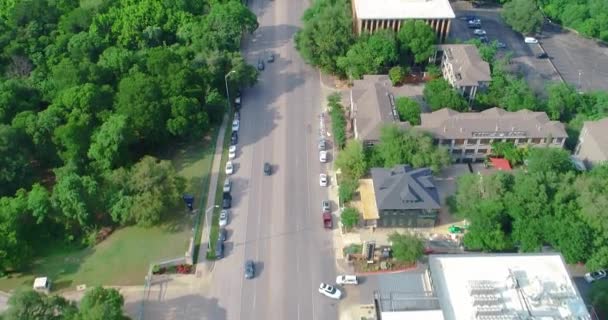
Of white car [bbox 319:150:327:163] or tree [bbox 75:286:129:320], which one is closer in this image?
tree [bbox 75:286:129:320]

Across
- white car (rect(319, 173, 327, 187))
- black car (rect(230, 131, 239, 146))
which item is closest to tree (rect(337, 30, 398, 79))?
black car (rect(230, 131, 239, 146))

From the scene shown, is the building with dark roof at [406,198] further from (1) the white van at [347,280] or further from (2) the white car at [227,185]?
(2) the white car at [227,185]

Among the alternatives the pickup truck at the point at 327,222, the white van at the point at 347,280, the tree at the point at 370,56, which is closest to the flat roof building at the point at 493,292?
the white van at the point at 347,280

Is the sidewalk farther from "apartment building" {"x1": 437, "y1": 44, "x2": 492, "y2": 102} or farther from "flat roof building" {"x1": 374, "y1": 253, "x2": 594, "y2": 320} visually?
"apartment building" {"x1": 437, "y1": 44, "x2": 492, "y2": 102}

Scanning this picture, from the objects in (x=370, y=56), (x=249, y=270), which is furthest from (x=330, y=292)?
(x=370, y=56)

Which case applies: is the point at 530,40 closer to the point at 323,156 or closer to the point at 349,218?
the point at 323,156

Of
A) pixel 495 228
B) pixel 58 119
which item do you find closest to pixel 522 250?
pixel 495 228
